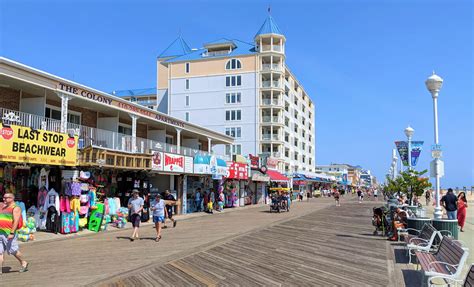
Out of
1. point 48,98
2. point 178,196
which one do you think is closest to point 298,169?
point 178,196

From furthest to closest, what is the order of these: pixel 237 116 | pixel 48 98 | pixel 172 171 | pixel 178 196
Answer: pixel 237 116 < pixel 178 196 < pixel 172 171 < pixel 48 98

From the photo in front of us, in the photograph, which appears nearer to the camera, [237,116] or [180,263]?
[180,263]

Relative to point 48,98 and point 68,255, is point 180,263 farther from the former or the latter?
point 48,98

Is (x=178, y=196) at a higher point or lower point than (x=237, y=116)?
lower

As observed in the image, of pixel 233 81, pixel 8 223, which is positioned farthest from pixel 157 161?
pixel 233 81

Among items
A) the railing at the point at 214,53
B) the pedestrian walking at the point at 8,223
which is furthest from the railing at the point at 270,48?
the pedestrian walking at the point at 8,223

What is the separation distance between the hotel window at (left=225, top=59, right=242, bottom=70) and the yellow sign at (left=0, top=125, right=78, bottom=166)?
45.9 meters

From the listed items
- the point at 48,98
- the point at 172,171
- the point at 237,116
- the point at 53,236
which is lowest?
the point at 53,236

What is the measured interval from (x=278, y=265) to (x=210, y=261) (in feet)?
5.52

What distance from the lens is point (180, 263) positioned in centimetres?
980

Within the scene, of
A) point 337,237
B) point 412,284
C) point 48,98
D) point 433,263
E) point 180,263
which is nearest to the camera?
point 433,263

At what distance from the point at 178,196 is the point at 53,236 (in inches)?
508

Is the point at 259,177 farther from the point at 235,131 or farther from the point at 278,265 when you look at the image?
the point at 278,265

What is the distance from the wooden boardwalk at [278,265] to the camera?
807cm
